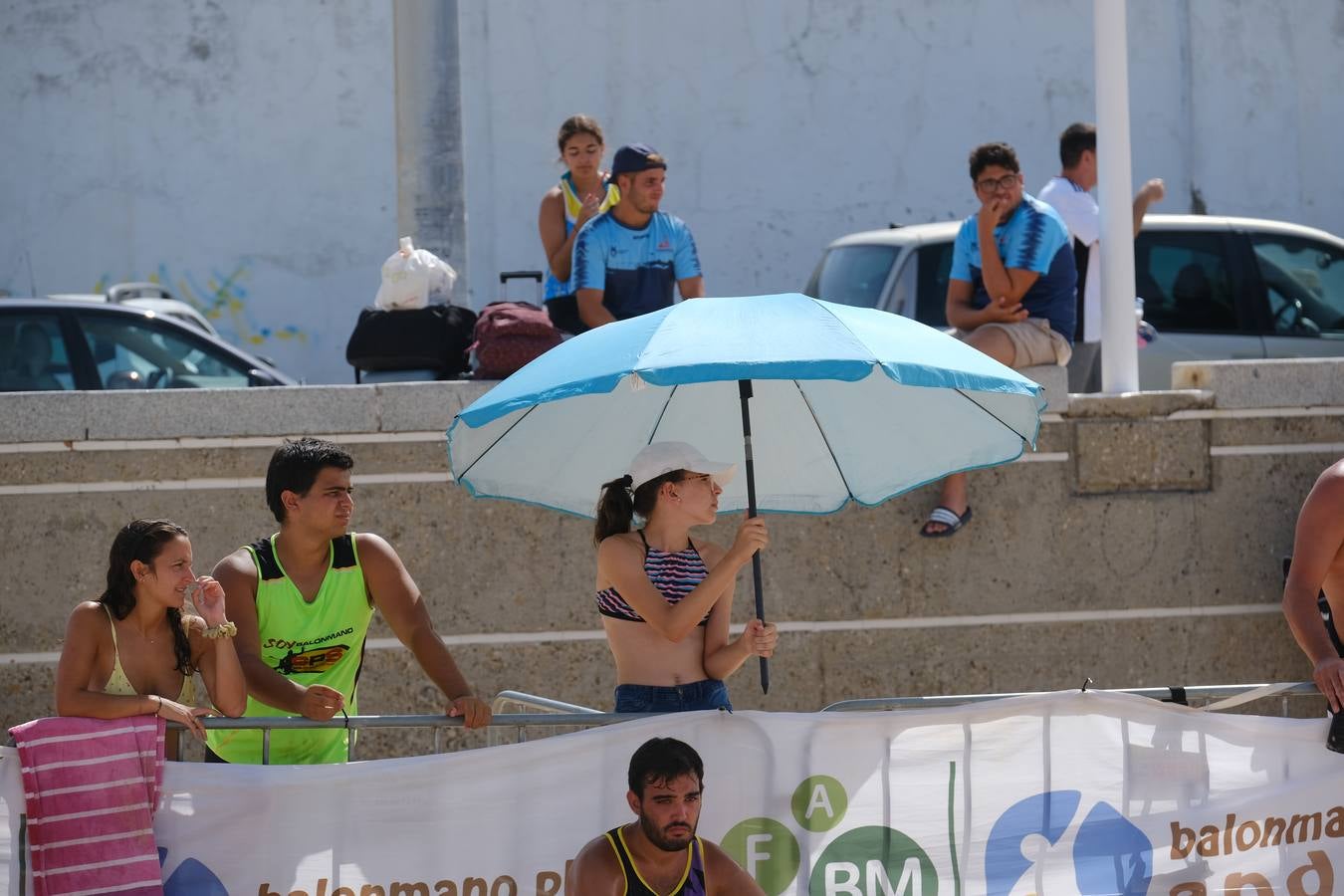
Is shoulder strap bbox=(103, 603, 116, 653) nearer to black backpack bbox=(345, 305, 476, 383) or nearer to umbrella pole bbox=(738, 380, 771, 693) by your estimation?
umbrella pole bbox=(738, 380, 771, 693)

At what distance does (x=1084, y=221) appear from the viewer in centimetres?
873

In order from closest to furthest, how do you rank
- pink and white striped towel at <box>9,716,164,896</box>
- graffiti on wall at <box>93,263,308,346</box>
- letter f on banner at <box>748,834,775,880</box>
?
pink and white striped towel at <box>9,716,164,896</box>
letter f on banner at <box>748,834,775,880</box>
graffiti on wall at <box>93,263,308,346</box>

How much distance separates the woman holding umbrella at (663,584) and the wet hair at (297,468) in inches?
32.8

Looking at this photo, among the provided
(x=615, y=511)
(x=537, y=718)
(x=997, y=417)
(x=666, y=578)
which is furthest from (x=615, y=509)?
(x=997, y=417)

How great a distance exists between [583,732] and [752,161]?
35.4 feet

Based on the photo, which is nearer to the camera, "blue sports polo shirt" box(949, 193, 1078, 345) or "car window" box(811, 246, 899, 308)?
"blue sports polo shirt" box(949, 193, 1078, 345)

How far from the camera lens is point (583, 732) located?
5105mm

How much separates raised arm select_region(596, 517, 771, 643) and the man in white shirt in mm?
4032

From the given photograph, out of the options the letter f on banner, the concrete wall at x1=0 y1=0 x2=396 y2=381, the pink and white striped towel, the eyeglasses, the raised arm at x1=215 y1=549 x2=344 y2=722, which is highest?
the concrete wall at x1=0 y1=0 x2=396 y2=381

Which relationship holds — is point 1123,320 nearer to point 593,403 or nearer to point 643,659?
→ point 593,403

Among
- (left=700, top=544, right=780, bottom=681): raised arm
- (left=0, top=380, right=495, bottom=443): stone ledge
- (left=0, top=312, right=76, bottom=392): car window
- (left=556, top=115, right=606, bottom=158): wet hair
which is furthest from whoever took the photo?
(left=0, top=312, right=76, bottom=392): car window

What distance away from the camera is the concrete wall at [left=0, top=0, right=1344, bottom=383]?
1512 centimetres

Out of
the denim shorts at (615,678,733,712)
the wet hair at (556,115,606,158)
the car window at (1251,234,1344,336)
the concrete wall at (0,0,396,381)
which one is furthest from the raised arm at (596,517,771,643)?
the concrete wall at (0,0,396,381)

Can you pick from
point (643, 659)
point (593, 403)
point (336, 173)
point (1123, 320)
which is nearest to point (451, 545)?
point (593, 403)
